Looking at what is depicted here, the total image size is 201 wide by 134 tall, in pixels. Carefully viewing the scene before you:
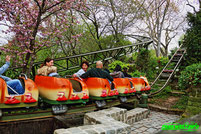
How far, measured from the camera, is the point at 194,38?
8203 mm

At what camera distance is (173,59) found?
10.4 metres

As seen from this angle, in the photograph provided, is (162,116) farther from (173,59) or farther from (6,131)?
(173,59)

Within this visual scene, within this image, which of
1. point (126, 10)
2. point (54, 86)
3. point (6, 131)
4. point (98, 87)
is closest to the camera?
point (54, 86)

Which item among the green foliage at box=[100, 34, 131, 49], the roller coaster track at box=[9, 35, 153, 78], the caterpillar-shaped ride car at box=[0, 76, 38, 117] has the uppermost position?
the green foliage at box=[100, 34, 131, 49]

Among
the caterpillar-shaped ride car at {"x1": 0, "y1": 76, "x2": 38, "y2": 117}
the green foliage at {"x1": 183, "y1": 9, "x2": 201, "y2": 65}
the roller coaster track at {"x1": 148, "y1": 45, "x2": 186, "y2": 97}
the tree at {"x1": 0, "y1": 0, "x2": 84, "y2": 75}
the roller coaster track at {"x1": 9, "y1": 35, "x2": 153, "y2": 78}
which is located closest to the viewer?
the caterpillar-shaped ride car at {"x1": 0, "y1": 76, "x2": 38, "y2": 117}

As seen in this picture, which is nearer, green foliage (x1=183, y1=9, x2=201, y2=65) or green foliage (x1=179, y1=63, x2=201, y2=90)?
green foliage (x1=179, y1=63, x2=201, y2=90)

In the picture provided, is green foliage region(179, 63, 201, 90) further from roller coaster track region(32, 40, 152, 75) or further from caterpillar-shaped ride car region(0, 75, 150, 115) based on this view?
roller coaster track region(32, 40, 152, 75)

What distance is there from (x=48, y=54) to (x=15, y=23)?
21.4 ft

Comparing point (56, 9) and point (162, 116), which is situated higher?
point (56, 9)

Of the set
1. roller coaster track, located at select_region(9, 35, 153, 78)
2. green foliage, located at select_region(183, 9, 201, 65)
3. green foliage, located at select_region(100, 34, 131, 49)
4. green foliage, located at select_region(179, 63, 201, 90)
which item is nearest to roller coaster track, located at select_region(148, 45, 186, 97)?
green foliage, located at select_region(183, 9, 201, 65)

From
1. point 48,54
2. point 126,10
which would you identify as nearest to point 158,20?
point 126,10

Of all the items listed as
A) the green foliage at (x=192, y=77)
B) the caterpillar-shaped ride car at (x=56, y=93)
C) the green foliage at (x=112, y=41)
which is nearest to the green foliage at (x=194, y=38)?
the green foliage at (x=192, y=77)

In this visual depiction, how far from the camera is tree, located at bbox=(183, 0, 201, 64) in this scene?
812 cm

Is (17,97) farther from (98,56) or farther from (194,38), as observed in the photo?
(194,38)
